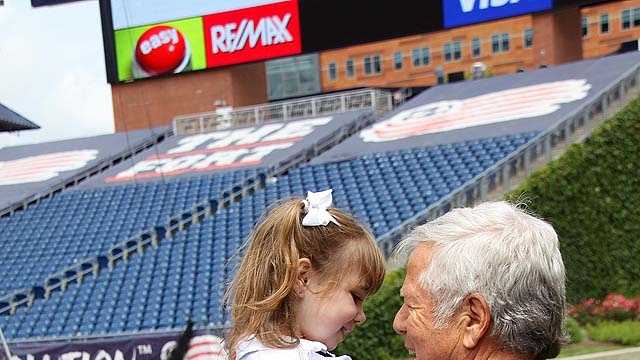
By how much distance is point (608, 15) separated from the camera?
176 ft

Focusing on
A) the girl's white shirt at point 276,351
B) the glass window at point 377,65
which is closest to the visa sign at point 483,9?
the girl's white shirt at point 276,351

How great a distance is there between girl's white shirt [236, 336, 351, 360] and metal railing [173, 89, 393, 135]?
20026mm

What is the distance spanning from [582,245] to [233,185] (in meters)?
7.02

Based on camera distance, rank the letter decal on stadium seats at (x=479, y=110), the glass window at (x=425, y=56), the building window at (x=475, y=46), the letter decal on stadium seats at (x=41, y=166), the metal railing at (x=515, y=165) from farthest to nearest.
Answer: the glass window at (x=425, y=56)
the building window at (x=475, y=46)
the letter decal on stadium seats at (x=41, y=166)
the letter decal on stadium seats at (x=479, y=110)
the metal railing at (x=515, y=165)

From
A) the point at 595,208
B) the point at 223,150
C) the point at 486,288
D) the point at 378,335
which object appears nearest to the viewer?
the point at 486,288

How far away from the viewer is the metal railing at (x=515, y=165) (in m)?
14.3

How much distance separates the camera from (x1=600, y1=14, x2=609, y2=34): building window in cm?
5397

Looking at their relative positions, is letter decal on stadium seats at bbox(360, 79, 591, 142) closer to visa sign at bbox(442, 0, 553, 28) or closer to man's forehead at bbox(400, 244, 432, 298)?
visa sign at bbox(442, 0, 553, 28)

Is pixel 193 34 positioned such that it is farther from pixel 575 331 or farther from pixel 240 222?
pixel 575 331

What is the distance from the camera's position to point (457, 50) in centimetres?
5466

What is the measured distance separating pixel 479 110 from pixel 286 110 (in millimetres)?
5999

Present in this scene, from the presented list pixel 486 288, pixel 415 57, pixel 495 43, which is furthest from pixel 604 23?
pixel 486 288

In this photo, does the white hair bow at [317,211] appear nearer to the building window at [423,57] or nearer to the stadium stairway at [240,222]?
the stadium stairway at [240,222]

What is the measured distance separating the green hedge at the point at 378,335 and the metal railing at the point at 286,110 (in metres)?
10.1
